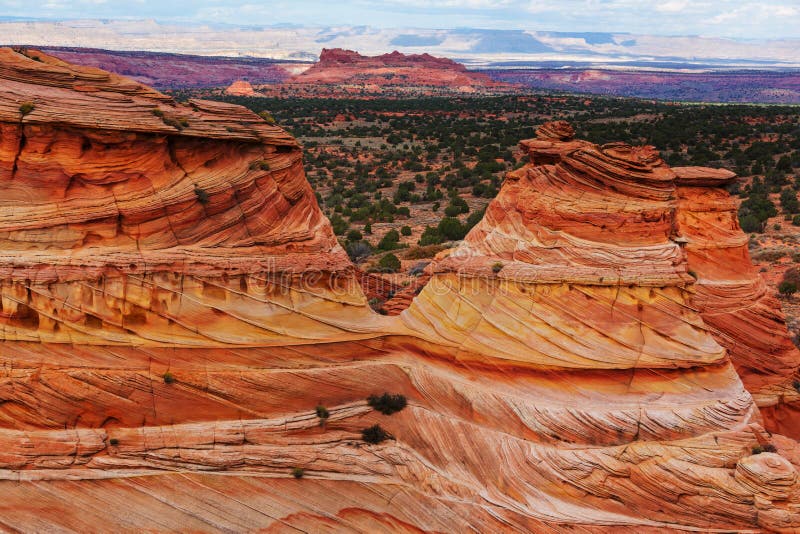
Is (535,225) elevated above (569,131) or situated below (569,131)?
below

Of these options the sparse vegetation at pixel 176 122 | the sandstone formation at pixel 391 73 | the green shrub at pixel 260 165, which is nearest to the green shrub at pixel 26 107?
the sparse vegetation at pixel 176 122

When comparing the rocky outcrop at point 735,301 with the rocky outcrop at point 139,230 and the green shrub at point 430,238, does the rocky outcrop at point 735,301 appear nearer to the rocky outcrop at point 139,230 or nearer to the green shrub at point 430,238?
the rocky outcrop at point 139,230

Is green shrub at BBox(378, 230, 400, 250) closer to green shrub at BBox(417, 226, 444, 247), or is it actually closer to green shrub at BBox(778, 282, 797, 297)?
green shrub at BBox(417, 226, 444, 247)

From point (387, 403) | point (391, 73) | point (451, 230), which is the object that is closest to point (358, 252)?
point (451, 230)

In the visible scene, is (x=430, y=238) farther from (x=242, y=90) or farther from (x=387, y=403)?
(x=242, y=90)

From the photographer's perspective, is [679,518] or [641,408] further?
[641,408]

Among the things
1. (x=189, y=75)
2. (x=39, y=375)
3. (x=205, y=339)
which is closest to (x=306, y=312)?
(x=205, y=339)

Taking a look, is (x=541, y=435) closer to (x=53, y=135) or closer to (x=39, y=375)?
(x=39, y=375)
